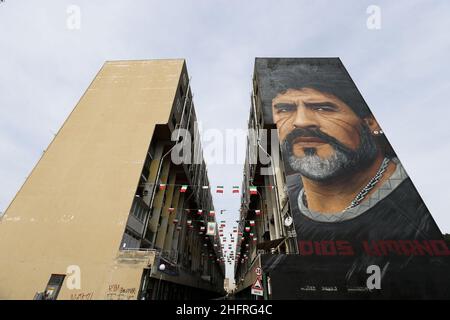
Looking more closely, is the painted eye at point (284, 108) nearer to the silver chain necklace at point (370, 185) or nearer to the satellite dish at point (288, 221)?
the silver chain necklace at point (370, 185)

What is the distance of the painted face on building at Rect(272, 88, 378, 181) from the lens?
2066cm


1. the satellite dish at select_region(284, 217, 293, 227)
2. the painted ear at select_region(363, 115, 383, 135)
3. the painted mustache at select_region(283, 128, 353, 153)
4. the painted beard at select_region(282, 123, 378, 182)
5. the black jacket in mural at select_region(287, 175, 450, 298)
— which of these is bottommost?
the black jacket in mural at select_region(287, 175, 450, 298)

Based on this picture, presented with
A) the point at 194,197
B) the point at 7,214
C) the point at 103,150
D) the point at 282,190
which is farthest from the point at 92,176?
the point at 194,197

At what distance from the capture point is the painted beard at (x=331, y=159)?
66.4ft

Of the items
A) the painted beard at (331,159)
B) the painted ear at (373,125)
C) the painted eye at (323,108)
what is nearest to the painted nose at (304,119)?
the painted eye at (323,108)

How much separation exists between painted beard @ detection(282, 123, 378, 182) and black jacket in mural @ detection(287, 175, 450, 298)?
262 cm

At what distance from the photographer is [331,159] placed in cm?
2086

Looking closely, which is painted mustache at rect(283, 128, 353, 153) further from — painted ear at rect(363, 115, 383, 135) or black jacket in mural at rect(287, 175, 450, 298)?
black jacket in mural at rect(287, 175, 450, 298)

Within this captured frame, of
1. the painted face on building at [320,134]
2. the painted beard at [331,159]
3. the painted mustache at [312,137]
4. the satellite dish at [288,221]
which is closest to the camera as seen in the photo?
the satellite dish at [288,221]

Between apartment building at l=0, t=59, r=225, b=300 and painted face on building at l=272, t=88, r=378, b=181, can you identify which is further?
painted face on building at l=272, t=88, r=378, b=181

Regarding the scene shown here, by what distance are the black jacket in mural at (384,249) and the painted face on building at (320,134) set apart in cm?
346

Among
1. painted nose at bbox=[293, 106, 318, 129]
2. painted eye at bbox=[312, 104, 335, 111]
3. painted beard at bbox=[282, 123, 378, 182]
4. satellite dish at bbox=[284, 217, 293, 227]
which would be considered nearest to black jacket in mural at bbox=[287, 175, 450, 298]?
satellite dish at bbox=[284, 217, 293, 227]

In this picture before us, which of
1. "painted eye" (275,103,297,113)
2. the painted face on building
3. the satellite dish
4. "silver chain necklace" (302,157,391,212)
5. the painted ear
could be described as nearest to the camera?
"silver chain necklace" (302,157,391,212)
